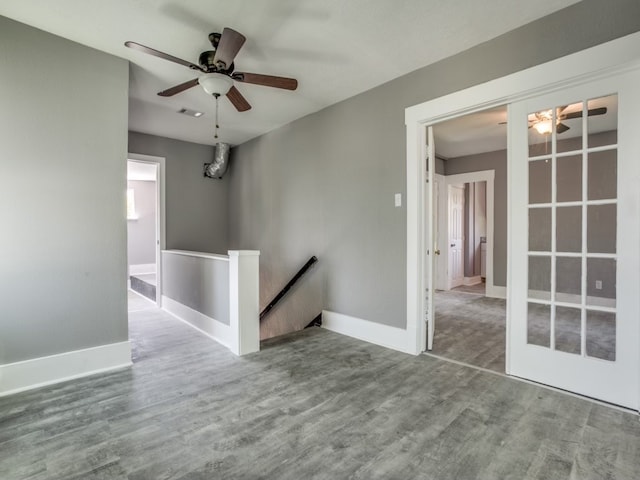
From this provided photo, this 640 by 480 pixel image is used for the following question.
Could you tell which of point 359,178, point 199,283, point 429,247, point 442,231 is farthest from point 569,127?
point 442,231

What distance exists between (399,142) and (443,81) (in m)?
0.64

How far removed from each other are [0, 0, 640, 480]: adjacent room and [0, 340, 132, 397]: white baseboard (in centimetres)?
2

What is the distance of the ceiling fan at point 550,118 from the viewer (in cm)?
226

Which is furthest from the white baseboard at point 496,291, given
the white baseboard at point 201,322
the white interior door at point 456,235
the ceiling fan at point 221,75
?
the ceiling fan at point 221,75

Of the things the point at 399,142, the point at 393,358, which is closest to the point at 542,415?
the point at 393,358

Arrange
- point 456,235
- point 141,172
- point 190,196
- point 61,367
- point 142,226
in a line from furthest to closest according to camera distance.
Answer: point 142,226 < point 141,172 < point 456,235 < point 190,196 < point 61,367

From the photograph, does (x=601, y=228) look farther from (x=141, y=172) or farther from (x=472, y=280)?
(x=141, y=172)

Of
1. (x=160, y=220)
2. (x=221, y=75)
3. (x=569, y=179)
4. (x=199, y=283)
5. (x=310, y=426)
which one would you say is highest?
(x=221, y=75)

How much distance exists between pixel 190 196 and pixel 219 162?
2.52 ft

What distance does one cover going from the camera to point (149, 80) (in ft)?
10.6

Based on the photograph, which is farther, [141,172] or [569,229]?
[141,172]

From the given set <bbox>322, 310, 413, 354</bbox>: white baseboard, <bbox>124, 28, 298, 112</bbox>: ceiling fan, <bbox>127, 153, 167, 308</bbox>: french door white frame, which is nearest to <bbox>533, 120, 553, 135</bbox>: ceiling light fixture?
<bbox>124, 28, 298, 112</bbox>: ceiling fan

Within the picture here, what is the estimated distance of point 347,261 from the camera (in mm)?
3725

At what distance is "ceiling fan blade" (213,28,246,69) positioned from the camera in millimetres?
1980
